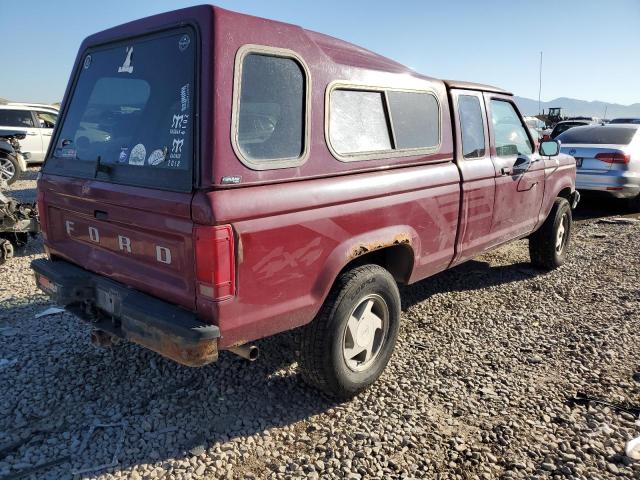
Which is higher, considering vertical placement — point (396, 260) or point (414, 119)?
point (414, 119)

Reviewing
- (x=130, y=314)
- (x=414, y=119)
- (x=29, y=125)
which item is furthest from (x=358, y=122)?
(x=29, y=125)

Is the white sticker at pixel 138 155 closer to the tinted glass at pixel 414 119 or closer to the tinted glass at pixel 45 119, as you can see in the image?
the tinted glass at pixel 414 119

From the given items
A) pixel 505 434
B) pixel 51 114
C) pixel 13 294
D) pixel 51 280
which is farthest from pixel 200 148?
pixel 51 114

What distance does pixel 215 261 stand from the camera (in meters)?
2.23

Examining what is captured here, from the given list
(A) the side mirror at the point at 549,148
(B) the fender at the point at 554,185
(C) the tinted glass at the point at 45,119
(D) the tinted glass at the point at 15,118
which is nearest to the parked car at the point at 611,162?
(B) the fender at the point at 554,185

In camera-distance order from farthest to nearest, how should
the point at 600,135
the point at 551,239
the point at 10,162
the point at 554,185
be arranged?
1. the point at 10,162
2. the point at 600,135
3. the point at 551,239
4. the point at 554,185

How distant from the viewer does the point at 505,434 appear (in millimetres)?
2820

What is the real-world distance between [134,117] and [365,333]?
6.28 feet

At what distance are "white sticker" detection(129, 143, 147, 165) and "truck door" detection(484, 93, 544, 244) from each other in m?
2.96

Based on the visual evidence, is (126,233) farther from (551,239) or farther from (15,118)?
(15,118)

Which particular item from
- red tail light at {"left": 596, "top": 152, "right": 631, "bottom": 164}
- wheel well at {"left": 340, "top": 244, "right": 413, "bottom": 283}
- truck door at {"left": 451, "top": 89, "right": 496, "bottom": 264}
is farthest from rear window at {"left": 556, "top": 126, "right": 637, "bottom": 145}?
wheel well at {"left": 340, "top": 244, "right": 413, "bottom": 283}

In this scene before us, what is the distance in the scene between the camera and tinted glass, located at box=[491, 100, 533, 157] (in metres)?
4.47

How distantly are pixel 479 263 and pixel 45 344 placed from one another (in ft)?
15.7

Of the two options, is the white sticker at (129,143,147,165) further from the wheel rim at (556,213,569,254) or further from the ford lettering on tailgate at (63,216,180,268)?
the wheel rim at (556,213,569,254)
